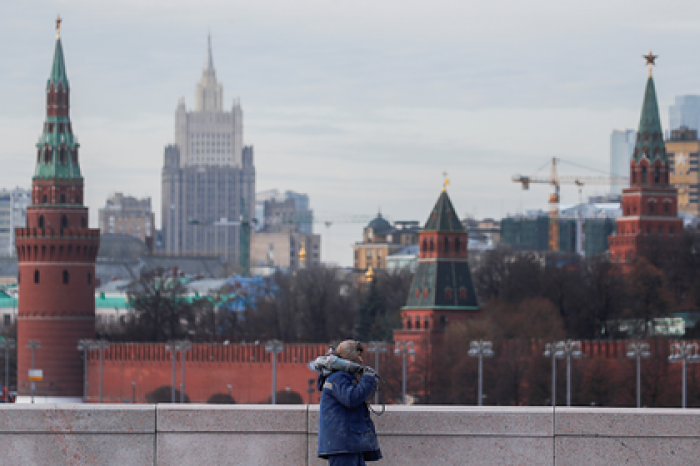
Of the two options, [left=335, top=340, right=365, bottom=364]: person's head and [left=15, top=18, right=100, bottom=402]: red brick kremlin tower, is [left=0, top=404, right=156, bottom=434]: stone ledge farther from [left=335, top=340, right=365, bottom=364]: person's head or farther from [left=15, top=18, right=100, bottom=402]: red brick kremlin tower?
[left=15, top=18, right=100, bottom=402]: red brick kremlin tower

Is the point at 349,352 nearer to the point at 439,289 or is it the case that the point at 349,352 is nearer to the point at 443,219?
the point at 439,289

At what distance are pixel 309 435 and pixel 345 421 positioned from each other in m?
1.75

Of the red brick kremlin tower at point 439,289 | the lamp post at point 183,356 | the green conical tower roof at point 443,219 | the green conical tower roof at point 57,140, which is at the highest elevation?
the green conical tower roof at point 57,140

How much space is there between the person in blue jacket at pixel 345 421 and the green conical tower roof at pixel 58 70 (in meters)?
85.8

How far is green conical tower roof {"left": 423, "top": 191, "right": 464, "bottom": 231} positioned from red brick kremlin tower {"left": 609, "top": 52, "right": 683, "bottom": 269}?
22.2 m

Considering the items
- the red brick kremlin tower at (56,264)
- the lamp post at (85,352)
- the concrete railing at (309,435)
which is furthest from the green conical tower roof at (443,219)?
the concrete railing at (309,435)

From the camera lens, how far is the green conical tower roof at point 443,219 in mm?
95062

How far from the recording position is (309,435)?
1711cm

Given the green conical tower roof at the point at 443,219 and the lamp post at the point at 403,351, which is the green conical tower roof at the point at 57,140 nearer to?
the green conical tower roof at the point at 443,219

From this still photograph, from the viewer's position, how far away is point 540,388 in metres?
77.3

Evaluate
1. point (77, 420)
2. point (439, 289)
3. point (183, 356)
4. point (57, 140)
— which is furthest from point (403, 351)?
point (77, 420)

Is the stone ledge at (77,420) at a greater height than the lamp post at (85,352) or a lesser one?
greater

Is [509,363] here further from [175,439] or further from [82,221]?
[175,439]

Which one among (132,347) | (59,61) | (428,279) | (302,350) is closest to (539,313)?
(428,279)
